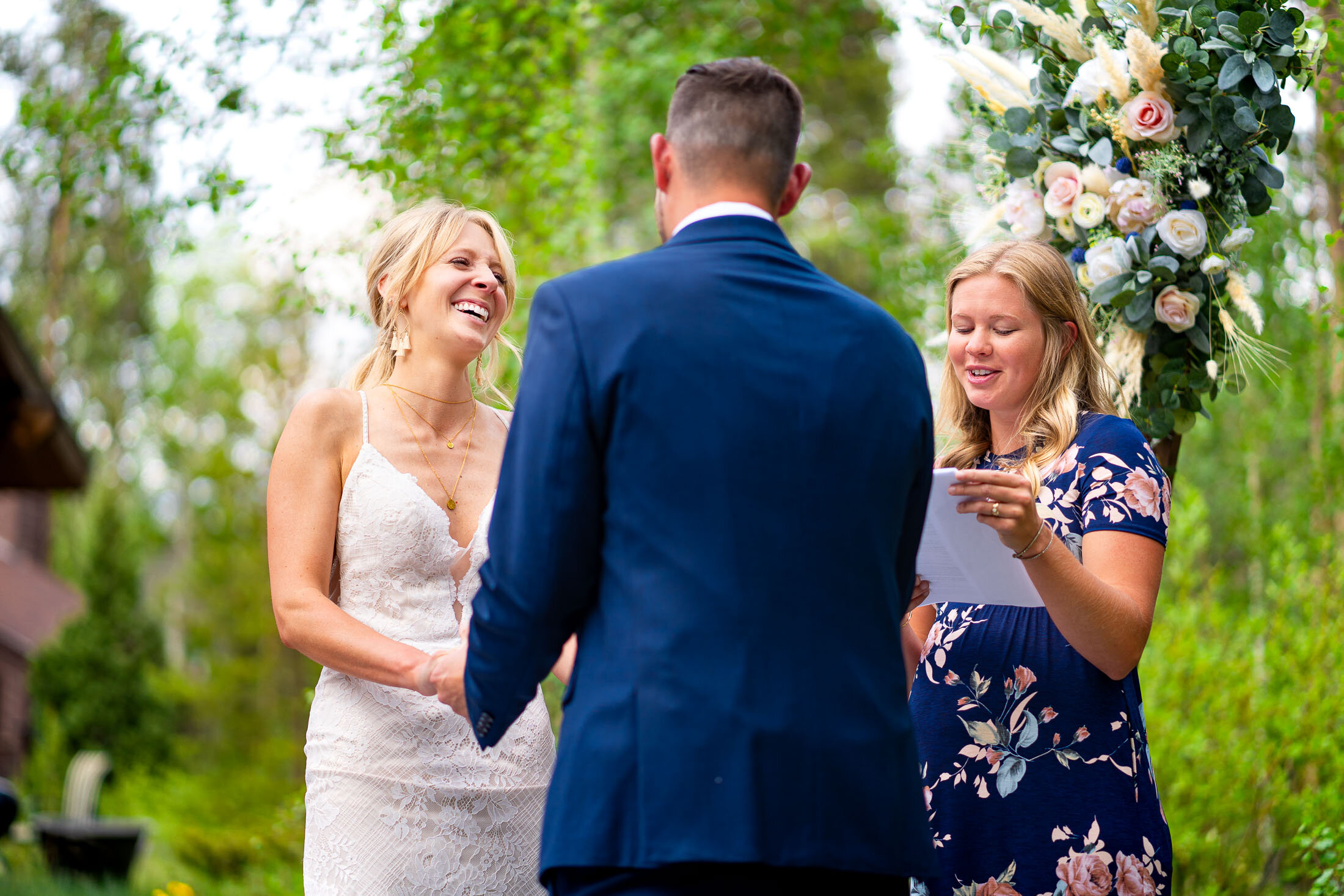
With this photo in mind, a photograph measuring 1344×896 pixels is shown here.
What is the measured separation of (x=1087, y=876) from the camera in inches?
84.4

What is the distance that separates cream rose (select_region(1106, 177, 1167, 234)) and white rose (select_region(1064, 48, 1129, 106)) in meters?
0.22

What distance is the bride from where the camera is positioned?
240 cm

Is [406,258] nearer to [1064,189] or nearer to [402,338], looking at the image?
[402,338]

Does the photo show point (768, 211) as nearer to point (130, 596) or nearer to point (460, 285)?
point (460, 285)

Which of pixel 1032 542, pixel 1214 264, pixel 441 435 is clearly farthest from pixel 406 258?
pixel 1214 264

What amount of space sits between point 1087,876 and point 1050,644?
42 cm

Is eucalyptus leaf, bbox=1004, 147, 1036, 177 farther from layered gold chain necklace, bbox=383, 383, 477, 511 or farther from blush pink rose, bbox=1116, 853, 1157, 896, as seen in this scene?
blush pink rose, bbox=1116, 853, 1157, 896

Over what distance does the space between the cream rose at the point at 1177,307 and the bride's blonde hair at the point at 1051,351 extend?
47 cm

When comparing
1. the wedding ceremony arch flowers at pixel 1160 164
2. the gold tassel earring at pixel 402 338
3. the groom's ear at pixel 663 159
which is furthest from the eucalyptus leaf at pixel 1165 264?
the gold tassel earring at pixel 402 338

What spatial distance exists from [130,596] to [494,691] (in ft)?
50.9

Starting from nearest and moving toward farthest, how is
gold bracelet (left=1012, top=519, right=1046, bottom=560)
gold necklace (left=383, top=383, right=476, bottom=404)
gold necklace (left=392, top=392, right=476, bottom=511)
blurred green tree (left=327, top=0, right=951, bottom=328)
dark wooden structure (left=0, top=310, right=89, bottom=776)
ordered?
1. gold bracelet (left=1012, top=519, right=1046, bottom=560)
2. gold necklace (left=392, top=392, right=476, bottom=511)
3. gold necklace (left=383, top=383, right=476, bottom=404)
4. blurred green tree (left=327, top=0, right=951, bottom=328)
5. dark wooden structure (left=0, top=310, right=89, bottom=776)

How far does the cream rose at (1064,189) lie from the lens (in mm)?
2967

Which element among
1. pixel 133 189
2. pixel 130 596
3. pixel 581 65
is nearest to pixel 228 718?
pixel 130 596

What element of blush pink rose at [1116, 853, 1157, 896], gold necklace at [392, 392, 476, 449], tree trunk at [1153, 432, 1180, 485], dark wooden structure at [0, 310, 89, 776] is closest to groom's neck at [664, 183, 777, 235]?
gold necklace at [392, 392, 476, 449]
